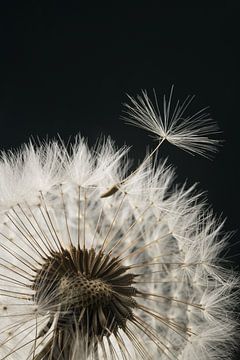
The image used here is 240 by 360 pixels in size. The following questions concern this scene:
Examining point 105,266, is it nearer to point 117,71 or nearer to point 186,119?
point 186,119

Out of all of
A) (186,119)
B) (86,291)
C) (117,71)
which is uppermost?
(117,71)

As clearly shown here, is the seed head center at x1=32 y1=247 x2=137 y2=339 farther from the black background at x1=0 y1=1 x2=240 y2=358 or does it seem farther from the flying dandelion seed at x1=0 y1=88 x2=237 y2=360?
the black background at x1=0 y1=1 x2=240 y2=358

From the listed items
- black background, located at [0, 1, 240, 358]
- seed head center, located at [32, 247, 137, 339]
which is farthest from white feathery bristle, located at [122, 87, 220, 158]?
seed head center, located at [32, 247, 137, 339]

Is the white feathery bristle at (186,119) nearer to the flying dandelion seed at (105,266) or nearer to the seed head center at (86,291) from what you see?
the flying dandelion seed at (105,266)

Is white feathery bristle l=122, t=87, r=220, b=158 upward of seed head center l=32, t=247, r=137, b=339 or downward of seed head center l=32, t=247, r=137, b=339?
upward

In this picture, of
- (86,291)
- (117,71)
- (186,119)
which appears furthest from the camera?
(117,71)

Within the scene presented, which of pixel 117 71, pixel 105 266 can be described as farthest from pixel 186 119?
pixel 105 266
